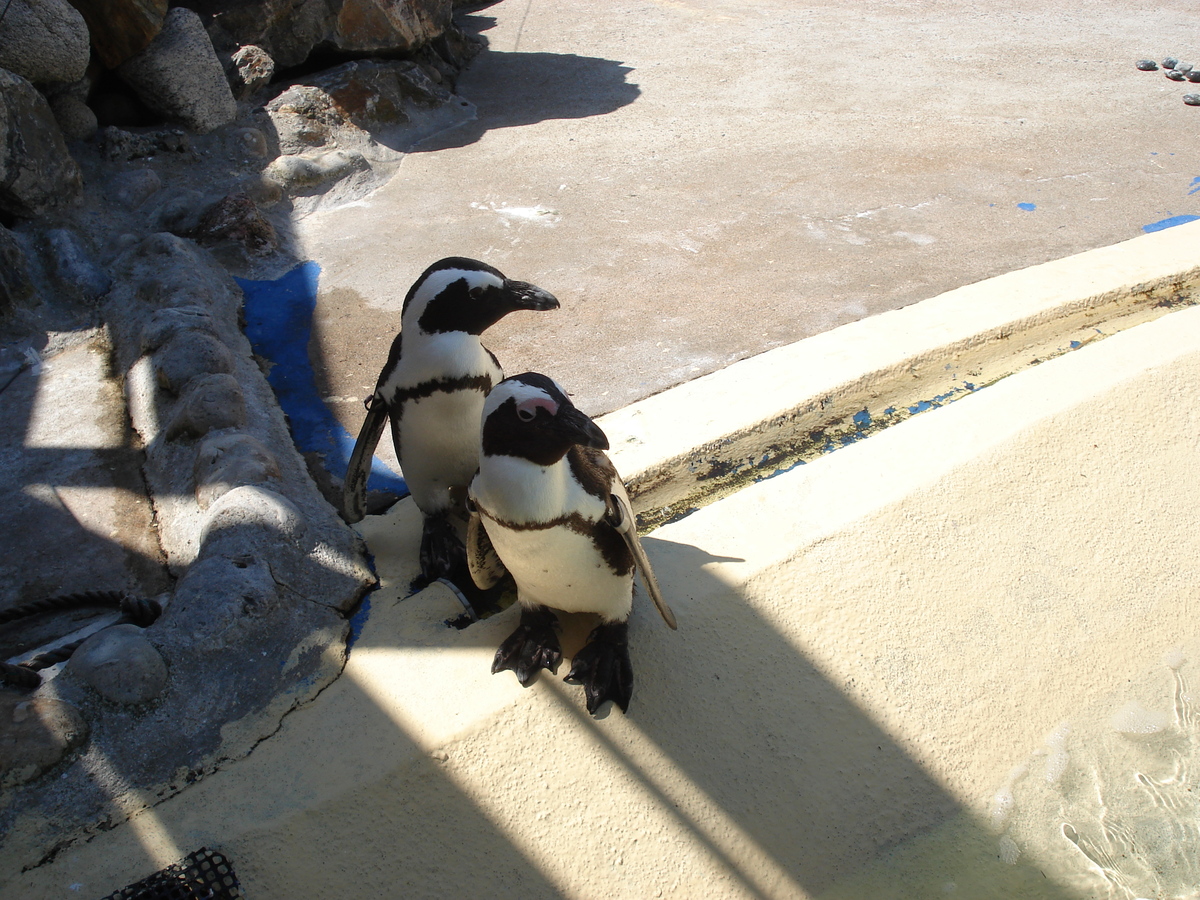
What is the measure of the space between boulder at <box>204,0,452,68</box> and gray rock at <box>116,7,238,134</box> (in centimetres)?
37

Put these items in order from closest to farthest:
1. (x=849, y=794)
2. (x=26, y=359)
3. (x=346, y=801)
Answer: (x=346, y=801) → (x=849, y=794) → (x=26, y=359)

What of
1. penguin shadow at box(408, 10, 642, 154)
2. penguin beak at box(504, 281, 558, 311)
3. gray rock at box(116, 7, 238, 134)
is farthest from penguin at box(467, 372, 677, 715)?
penguin shadow at box(408, 10, 642, 154)

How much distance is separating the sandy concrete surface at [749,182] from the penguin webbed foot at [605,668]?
1.11 metres

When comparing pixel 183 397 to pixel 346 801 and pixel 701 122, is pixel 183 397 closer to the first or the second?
pixel 346 801

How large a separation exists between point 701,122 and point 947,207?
174cm

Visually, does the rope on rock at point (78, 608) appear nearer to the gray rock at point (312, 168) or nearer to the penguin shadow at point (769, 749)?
the penguin shadow at point (769, 749)

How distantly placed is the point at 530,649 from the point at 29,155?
10.3 ft

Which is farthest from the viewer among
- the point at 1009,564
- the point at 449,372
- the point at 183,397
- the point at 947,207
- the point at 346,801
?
the point at 947,207

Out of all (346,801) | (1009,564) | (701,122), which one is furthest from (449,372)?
(701,122)

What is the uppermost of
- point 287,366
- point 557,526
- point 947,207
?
point 557,526

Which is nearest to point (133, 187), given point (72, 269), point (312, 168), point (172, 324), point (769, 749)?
point (72, 269)

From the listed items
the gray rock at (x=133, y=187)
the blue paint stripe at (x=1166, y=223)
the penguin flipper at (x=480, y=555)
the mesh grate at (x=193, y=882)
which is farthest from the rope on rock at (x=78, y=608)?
the blue paint stripe at (x=1166, y=223)

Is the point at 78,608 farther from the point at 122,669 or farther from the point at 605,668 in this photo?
the point at 605,668

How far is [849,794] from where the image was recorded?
1.83m
